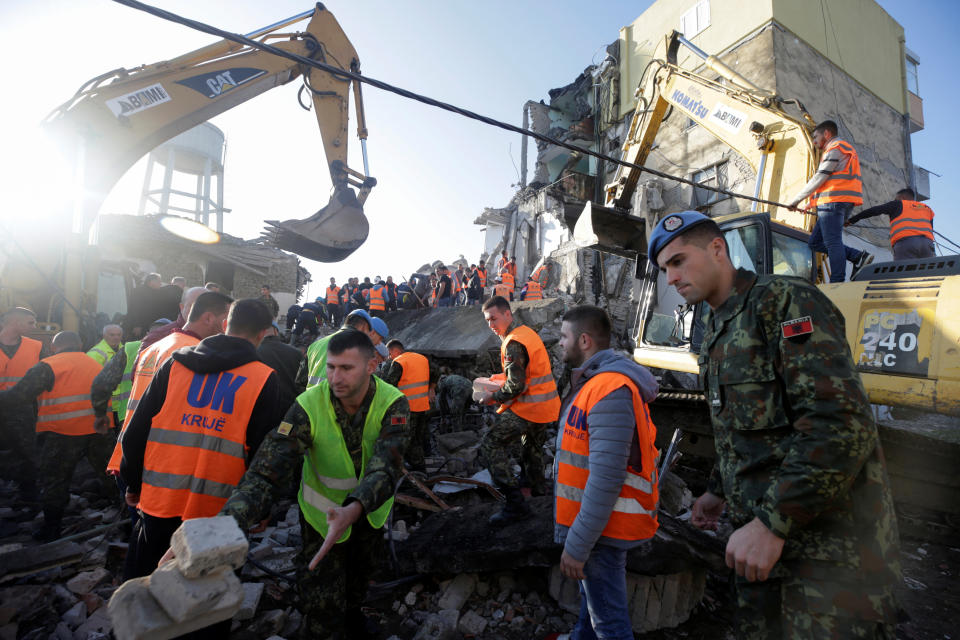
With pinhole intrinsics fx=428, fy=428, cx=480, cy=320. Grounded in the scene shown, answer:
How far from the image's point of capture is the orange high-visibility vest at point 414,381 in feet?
17.6

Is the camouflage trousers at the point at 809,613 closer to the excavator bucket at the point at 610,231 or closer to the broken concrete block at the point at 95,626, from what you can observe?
the broken concrete block at the point at 95,626

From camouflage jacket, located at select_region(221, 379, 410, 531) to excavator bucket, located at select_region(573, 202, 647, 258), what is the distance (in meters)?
5.17

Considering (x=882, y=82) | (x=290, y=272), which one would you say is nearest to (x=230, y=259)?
(x=290, y=272)

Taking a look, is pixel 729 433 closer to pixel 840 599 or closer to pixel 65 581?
pixel 840 599

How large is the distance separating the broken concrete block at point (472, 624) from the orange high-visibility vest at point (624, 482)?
4.20 feet

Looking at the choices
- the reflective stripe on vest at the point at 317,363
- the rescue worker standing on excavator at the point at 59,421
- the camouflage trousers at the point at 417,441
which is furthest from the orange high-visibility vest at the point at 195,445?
the camouflage trousers at the point at 417,441

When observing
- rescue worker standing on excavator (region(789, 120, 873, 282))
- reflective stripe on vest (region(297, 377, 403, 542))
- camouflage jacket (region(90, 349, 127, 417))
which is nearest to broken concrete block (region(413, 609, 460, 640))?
reflective stripe on vest (region(297, 377, 403, 542))

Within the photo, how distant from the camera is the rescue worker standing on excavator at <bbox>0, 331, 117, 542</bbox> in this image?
3967 mm

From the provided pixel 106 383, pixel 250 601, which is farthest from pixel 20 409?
pixel 250 601

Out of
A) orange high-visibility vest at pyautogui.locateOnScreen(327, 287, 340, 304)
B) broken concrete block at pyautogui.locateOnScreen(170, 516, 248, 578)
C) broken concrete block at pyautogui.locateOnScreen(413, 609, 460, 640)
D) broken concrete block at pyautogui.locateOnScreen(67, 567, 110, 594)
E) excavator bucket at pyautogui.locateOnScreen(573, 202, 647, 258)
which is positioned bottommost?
broken concrete block at pyautogui.locateOnScreen(67, 567, 110, 594)

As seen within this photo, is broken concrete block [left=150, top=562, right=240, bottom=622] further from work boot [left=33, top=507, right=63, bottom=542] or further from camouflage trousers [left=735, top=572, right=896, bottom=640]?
work boot [left=33, top=507, right=63, bottom=542]

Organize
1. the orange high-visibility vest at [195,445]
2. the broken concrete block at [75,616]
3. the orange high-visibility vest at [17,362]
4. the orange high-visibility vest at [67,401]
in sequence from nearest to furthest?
1. the orange high-visibility vest at [195,445]
2. the broken concrete block at [75,616]
3. the orange high-visibility vest at [67,401]
4. the orange high-visibility vest at [17,362]

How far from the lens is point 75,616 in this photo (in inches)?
112

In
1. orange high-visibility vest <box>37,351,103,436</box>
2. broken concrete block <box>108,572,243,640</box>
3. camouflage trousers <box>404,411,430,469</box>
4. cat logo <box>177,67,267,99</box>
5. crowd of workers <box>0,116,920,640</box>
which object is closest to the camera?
broken concrete block <box>108,572,243,640</box>
